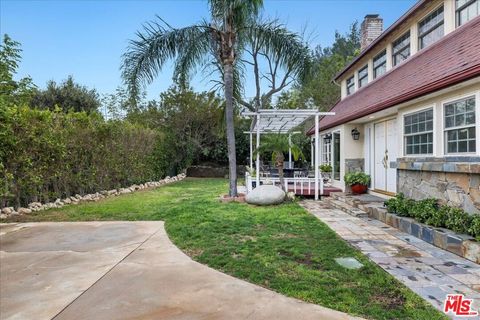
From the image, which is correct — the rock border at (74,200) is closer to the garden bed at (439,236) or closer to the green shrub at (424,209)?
the garden bed at (439,236)

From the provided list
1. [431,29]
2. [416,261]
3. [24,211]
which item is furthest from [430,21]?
[24,211]

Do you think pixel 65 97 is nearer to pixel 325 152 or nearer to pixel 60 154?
pixel 60 154

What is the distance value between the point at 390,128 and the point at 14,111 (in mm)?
9727

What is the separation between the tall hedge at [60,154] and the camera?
8.21m

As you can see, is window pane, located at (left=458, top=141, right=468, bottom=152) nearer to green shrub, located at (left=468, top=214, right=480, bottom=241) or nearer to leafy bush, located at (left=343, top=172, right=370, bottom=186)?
green shrub, located at (left=468, top=214, right=480, bottom=241)

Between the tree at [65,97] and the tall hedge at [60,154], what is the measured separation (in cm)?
909

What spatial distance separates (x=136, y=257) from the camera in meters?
4.98

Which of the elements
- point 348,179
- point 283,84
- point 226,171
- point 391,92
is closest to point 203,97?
point 226,171

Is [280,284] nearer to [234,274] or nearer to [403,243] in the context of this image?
[234,274]

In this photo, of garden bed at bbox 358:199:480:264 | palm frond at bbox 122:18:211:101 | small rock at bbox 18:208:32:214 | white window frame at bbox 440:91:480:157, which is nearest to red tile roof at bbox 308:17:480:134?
white window frame at bbox 440:91:480:157

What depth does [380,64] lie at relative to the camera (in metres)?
11.8

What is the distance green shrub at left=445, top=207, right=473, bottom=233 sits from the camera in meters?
5.19

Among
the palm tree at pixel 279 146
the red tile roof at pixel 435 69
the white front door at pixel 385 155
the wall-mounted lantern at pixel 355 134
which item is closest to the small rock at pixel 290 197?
the palm tree at pixel 279 146

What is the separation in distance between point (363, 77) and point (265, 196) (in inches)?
280
